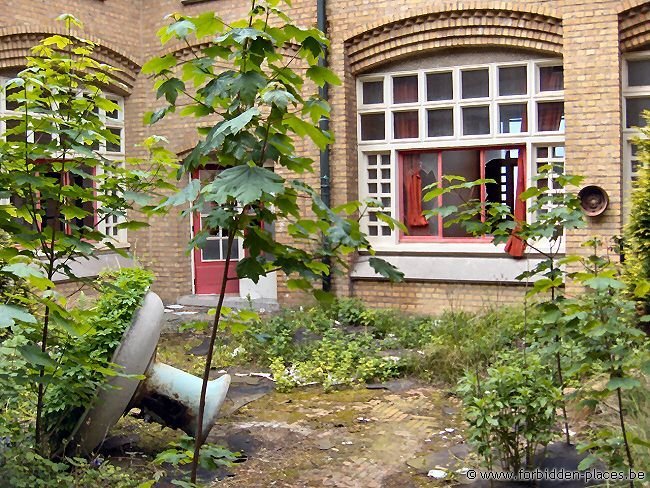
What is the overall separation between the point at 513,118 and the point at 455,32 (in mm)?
1592

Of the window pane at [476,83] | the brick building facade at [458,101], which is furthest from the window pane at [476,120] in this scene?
the window pane at [476,83]

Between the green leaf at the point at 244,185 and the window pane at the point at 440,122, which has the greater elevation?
the window pane at the point at 440,122

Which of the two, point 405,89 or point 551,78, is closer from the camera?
point 551,78

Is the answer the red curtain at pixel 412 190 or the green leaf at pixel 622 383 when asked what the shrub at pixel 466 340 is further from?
the green leaf at pixel 622 383

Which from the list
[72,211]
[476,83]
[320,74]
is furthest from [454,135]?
[320,74]

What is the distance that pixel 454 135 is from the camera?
37.4 ft

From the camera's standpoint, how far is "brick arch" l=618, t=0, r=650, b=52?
9.75 metres

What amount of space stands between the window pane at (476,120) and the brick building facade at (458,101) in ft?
0.06

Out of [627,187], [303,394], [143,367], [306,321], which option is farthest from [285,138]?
[627,187]

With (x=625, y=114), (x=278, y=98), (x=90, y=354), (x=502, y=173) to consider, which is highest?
(x=625, y=114)

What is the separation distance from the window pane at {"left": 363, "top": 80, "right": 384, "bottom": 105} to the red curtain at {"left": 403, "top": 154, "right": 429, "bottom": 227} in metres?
1.11

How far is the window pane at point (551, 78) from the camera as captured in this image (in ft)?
35.0

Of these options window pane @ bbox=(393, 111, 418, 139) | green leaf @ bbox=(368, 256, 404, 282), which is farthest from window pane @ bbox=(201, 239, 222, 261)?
green leaf @ bbox=(368, 256, 404, 282)

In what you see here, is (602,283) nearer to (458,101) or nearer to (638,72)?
(638,72)
